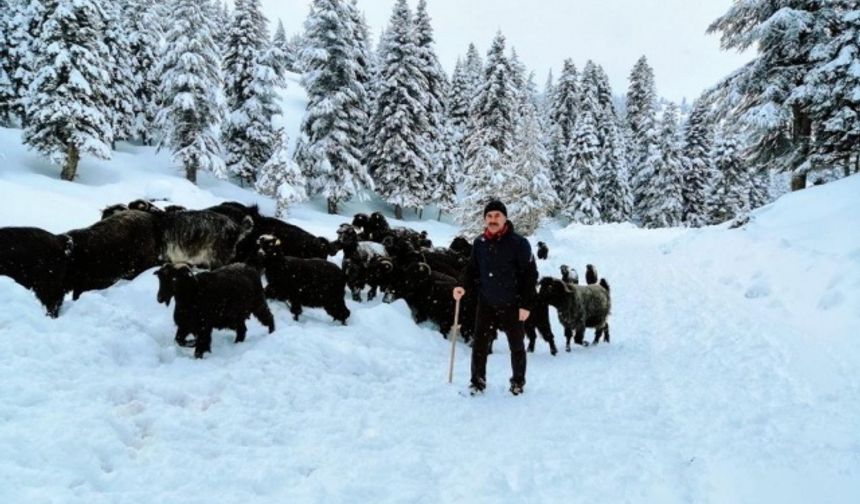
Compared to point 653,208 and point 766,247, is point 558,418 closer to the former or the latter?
point 766,247

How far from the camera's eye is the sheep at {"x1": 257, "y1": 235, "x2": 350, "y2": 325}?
870 cm

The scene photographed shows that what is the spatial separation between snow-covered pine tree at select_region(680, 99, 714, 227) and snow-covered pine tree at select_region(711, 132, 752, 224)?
883 mm

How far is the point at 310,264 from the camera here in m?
8.95

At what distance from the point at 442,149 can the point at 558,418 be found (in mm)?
41860

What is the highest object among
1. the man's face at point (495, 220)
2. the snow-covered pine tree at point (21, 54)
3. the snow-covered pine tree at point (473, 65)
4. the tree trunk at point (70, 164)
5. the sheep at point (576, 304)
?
the snow-covered pine tree at point (473, 65)

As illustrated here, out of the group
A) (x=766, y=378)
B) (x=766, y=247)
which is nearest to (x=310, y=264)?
(x=766, y=378)

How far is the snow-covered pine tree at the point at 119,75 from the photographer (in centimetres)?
4109

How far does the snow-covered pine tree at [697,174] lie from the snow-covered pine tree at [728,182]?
883mm

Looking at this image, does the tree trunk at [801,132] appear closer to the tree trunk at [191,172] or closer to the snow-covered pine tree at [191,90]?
the snow-covered pine tree at [191,90]

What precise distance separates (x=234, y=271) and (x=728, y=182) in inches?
2216

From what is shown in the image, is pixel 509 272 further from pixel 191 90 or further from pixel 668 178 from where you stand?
pixel 668 178

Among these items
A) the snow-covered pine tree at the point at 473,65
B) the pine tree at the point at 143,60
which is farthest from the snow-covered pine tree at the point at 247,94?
the snow-covered pine tree at the point at 473,65

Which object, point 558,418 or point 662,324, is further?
point 662,324

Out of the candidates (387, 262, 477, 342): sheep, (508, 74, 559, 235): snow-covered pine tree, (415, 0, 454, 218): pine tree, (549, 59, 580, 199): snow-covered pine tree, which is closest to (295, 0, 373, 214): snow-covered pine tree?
(415, 0, 454, 218): pine tree
